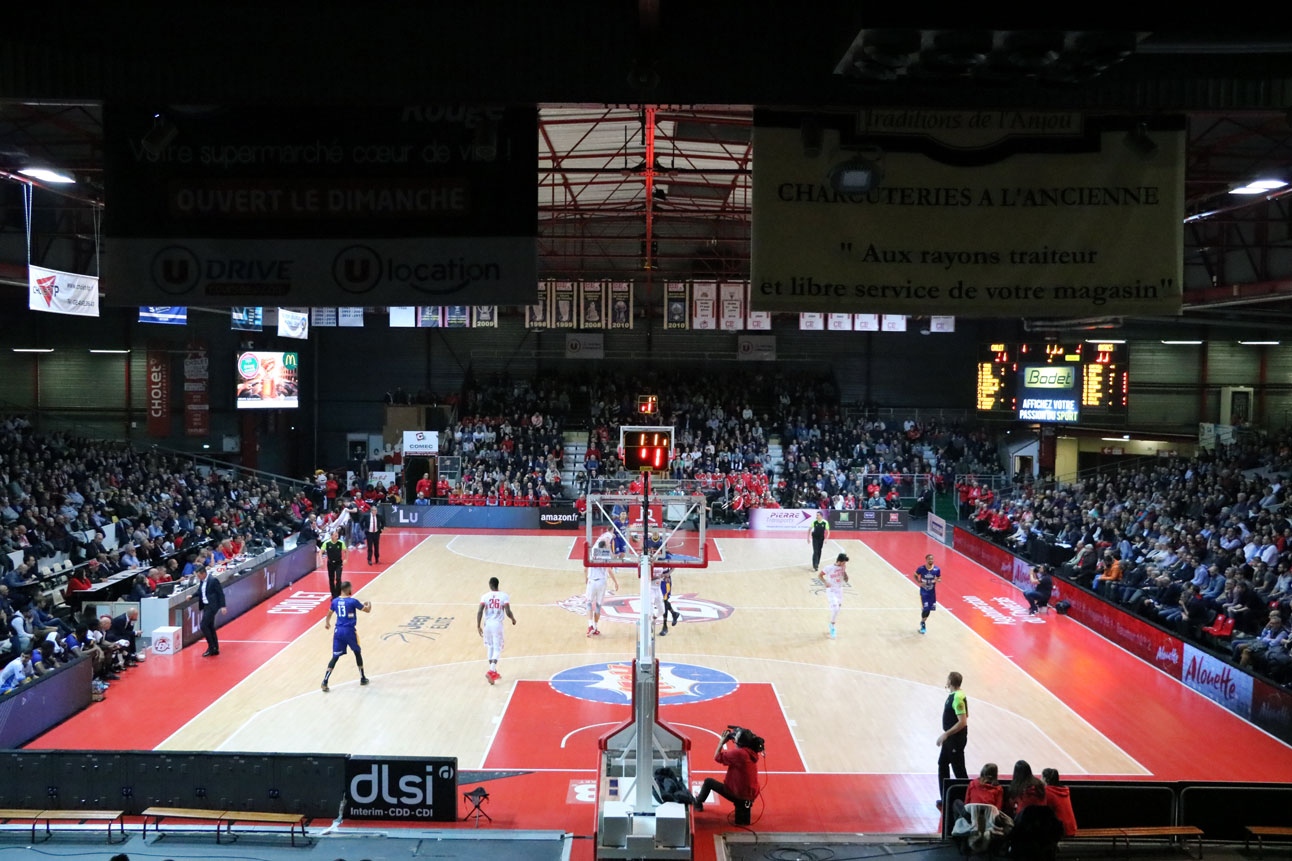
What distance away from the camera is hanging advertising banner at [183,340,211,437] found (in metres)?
35.8

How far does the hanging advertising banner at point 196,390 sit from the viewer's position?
35.8 meters

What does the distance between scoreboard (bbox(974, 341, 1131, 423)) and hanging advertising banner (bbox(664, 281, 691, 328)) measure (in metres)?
9.80

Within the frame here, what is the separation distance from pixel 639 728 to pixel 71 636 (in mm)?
9777

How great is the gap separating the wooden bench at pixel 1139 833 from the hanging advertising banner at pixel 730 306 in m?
23.4

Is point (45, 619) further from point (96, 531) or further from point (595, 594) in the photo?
point (595, 594)

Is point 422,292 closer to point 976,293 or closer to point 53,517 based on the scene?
point 976,293

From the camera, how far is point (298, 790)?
10.7m

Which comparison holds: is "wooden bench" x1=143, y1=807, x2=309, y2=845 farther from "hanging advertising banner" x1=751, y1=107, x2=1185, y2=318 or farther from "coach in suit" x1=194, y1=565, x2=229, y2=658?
"hanging advertising banner" x1=751, y1=107, x2=1185, y2=318

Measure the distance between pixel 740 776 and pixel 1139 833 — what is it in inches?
153

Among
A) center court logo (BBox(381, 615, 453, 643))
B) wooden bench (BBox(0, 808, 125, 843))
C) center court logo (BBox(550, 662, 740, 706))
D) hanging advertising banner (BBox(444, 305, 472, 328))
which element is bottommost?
center court logo (BBox(381, 615, 453, 643))

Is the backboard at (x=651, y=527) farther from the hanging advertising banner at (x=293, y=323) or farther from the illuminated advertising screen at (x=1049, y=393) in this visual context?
the hanging advertising banner at (x=293, y=323)

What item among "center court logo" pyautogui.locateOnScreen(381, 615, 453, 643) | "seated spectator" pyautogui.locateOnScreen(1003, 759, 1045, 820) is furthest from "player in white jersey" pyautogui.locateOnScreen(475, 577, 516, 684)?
"seated spectator" pyautogui.locateOnScreen(1003, 759, 1045, 820)

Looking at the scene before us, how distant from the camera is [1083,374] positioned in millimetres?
29484

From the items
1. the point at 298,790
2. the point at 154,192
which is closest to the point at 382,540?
the point at 298,790
